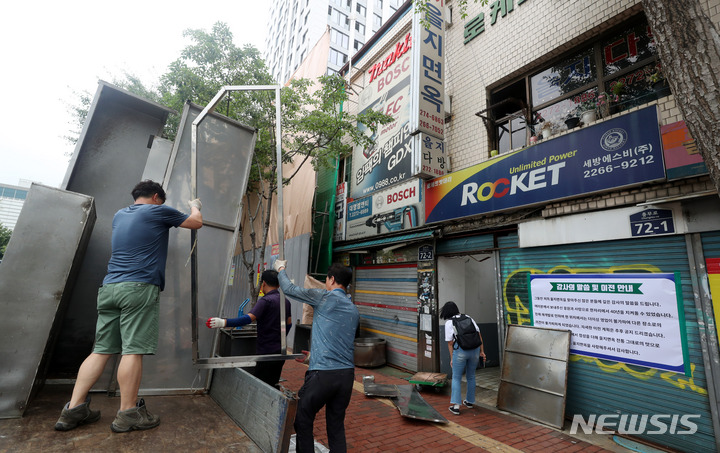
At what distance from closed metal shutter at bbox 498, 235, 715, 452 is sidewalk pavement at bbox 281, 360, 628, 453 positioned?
1.85 feet

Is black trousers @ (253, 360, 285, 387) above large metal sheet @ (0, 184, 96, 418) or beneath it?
beneath

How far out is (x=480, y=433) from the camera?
459 centimetres

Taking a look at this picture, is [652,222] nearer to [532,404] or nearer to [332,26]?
[532,404]

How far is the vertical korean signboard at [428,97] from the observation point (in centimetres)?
724

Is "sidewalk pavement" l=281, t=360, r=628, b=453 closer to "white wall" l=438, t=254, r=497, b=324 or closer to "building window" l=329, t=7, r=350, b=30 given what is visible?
"white wall" l=438, t=254, r=497, b=324

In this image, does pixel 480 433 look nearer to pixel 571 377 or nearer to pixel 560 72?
pixel 571 377

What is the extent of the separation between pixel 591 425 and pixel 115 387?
19.3ft

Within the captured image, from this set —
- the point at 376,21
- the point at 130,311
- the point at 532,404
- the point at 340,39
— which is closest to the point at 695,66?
the point at 532,404

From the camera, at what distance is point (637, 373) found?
178 inches

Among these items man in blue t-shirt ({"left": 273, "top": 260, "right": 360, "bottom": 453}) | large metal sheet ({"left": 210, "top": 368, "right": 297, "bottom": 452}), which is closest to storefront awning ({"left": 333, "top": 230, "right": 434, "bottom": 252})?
man in blue t-shirt ({"left": 273, "top": 260, "right": 360, "bottom": 453})

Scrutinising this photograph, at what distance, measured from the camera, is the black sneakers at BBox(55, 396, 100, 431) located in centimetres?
247

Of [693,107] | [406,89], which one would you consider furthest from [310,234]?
[693,107]

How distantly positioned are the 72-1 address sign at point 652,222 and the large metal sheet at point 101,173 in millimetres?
6705

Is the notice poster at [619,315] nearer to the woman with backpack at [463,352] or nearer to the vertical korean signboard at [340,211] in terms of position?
the woman with backpack at [463,352]
